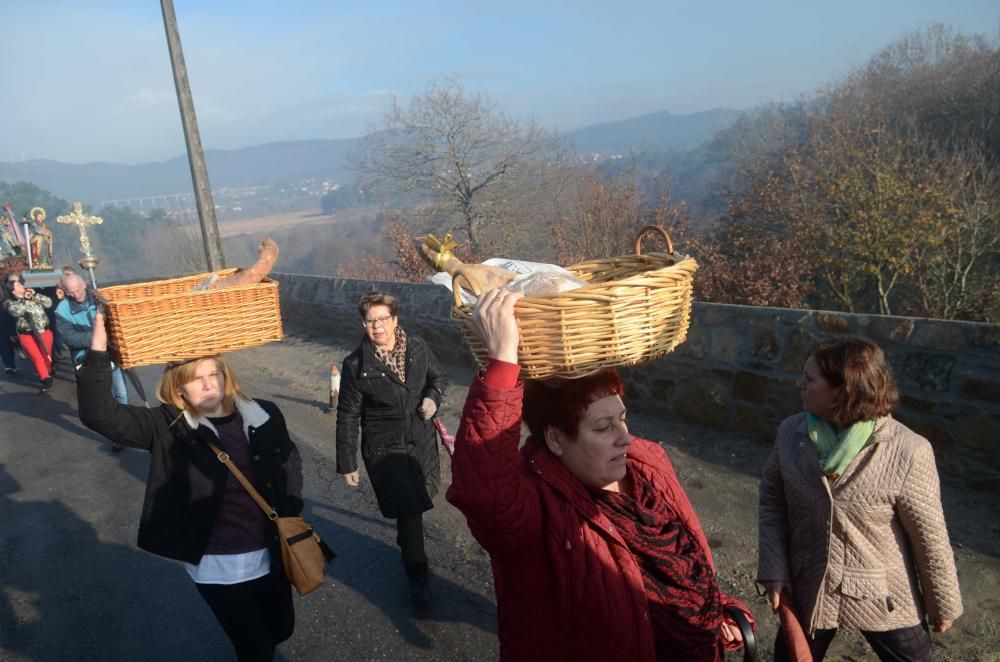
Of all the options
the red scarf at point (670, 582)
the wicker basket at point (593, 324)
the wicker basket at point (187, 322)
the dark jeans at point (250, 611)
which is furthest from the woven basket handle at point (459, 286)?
the dark jeans at point (250, 611)

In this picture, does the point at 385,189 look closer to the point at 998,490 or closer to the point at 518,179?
the point at 518,179

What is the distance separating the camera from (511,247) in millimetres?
19297

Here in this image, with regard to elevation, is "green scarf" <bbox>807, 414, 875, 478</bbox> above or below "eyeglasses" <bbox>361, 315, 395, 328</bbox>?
below

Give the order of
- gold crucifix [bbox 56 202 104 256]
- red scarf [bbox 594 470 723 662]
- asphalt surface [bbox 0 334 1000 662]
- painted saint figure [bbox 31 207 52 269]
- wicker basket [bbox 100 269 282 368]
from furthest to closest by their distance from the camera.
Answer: painted saint figure [bbox 31 207 52 269]
gold crucifix [bbox 56 202 104 256]
asphalt surface [bbox 0 334 1000 662]
wicker basket [bbox 100 269 282 368]
red scarf [bbox 594 470 723 662]

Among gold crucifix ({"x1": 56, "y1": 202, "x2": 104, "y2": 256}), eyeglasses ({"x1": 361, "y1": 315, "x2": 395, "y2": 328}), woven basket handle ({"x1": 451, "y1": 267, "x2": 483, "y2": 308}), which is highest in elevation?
gold crucifix ({"x1": 56, "y1": 202, "x2": 104, "y2": 256})

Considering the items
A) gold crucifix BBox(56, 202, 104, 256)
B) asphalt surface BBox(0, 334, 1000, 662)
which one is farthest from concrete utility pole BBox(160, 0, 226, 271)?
asphalt surface BBox(0, 334, 1000, 662)

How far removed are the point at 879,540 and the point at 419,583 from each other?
2.49m

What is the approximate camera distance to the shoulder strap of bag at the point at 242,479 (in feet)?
8.94

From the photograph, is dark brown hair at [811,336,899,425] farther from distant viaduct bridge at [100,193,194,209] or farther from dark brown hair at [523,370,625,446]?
distant viaduct bridge at [100,193,194,209]

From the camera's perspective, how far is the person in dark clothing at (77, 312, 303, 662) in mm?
2646

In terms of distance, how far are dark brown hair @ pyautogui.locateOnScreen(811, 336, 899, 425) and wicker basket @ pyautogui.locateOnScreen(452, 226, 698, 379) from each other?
0.93 meters

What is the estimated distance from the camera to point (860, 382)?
2.20m

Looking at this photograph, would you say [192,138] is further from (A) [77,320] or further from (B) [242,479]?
(B) [242,479]

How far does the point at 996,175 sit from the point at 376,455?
16.1 m
